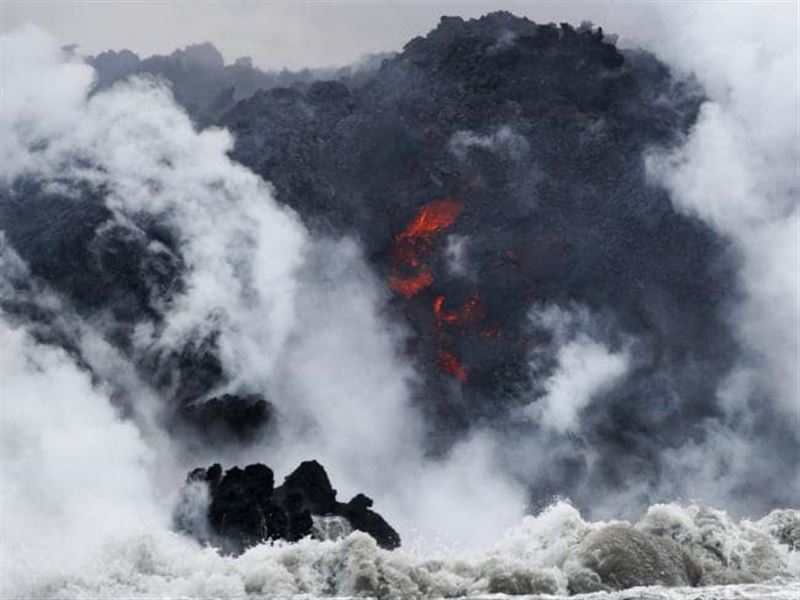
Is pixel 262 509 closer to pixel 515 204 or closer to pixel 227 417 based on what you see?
pixel 227 417

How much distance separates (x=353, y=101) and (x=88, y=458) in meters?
72.9

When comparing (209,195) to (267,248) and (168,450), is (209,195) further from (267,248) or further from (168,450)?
(168,450)

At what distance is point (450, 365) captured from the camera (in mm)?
110375

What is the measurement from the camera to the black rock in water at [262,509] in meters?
65.2

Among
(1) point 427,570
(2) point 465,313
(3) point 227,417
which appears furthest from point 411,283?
(1) point 427,570

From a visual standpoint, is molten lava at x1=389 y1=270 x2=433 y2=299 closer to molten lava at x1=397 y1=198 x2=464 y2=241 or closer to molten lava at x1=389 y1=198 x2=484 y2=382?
molten lava at x1=389 y1=198 x2=484 y2=382

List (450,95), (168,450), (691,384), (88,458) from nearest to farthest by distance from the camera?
(88,458)
(168,450)
(691,384)
(450,95)

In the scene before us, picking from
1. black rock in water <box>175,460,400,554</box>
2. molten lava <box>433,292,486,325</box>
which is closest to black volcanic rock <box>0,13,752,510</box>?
molten lava <box>433,292,486,325</box>

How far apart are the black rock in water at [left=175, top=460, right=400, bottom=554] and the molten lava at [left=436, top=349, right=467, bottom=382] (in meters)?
40.8

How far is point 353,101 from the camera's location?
135875 millimetres

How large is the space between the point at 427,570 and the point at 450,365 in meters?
65.5

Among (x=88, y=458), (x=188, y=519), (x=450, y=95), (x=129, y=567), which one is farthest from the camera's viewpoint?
(x=450, y=95)

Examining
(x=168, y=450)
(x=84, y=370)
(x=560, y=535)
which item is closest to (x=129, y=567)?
(x=560, y=535)

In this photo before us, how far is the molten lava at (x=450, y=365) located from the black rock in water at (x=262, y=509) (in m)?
40.8
